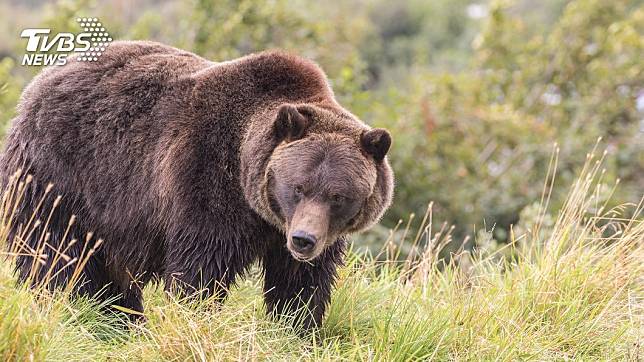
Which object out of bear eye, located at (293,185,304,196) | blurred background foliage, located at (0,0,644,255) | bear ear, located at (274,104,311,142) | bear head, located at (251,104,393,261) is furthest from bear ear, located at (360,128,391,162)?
blurred background foliage, located at (0,0,644,255)

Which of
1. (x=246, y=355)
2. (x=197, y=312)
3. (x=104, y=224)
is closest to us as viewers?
(x=246, y=355)

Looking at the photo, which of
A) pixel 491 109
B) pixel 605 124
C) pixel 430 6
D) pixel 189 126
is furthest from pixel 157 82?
pixel 430 6

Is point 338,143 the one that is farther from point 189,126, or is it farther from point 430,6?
point 430,6

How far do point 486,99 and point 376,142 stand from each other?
11.8 metres

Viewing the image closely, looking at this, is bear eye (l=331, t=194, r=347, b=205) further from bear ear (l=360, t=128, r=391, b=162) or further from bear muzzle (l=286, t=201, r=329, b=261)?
bear ear (l=360, t=128, r=391, b=162)

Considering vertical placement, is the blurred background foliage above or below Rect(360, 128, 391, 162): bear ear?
below

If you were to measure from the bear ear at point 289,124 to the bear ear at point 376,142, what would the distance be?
0.37 metres

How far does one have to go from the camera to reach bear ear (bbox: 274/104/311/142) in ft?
17.6

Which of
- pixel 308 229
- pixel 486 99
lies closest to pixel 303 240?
Result: pixel 308 229

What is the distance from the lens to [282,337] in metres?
5.42

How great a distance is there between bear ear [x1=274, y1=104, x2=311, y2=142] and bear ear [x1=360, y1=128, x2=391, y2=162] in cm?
37

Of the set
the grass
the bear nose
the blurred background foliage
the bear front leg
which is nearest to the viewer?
the grass

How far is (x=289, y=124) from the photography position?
17.8 ft

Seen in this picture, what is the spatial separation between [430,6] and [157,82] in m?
38.0
